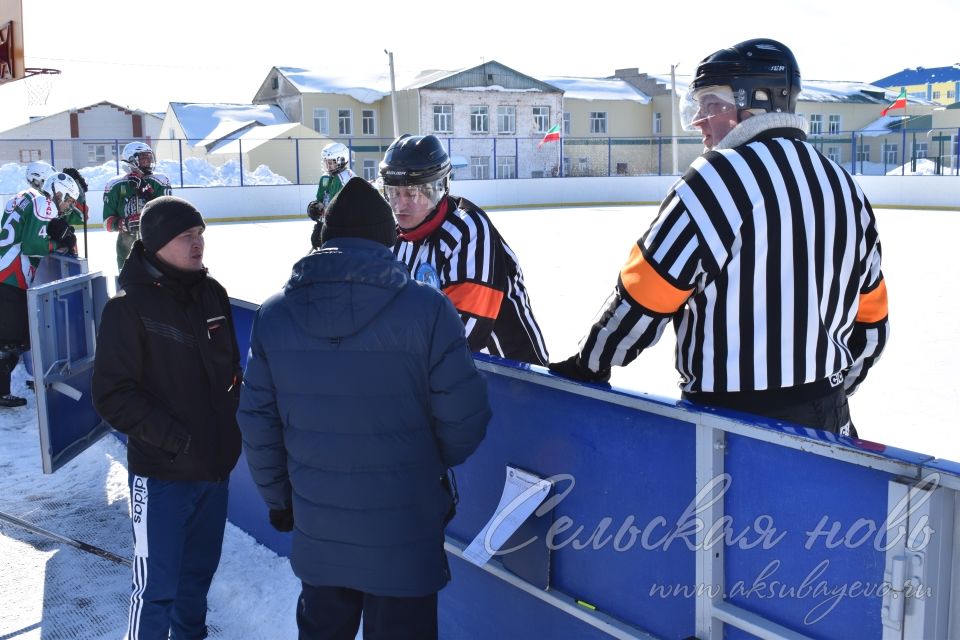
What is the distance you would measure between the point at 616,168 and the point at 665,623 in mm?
39963

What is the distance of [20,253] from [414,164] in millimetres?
3924

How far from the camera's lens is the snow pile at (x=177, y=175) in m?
23.5

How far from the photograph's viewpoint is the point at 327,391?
6.18ft

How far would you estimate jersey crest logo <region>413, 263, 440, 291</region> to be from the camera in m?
2.67

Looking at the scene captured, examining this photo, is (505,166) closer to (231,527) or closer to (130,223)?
(130,223)

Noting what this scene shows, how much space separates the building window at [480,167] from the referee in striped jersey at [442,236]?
35.4 m

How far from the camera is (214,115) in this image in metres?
42.6

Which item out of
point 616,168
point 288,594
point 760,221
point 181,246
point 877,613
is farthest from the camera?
point 616,168

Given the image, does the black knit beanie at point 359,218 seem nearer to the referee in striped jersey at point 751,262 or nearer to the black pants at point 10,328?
the referee in striped jersey at point 751,262

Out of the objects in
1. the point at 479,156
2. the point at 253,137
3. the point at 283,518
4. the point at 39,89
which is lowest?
the point at 283,518

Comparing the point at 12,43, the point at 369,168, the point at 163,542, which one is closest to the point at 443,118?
the point at 369,168

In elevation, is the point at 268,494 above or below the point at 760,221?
below

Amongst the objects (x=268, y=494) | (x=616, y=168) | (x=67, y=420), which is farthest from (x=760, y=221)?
(x=616, y=168)

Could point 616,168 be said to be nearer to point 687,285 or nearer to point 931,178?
point 931,178
